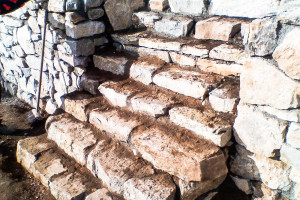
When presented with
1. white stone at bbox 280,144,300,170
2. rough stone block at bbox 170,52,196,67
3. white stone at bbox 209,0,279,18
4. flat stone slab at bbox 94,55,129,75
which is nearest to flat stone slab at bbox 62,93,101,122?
flat stone slab at bbox 94,55,129,75

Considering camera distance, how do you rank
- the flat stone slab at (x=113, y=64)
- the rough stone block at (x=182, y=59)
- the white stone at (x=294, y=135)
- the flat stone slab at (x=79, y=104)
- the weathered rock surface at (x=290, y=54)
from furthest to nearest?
the flat stone slab at (x=113, y=64) < the flat stone slab at (x=79, y=104) < the rough stone block at (x=182, y=59) < the white stone at (x=294, y=135) < the weathered rock surface at (x=290, y=54)

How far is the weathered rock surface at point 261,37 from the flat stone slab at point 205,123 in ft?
1.75

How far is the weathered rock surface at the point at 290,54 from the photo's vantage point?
1474 millimetres

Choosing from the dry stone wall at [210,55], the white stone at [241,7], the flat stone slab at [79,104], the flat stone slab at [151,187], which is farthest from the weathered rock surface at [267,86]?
the flat stone slab at [79,104]

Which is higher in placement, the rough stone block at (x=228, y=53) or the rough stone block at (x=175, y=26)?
the rough stone block at (x=175, y=26)

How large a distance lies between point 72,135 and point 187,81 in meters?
1.19

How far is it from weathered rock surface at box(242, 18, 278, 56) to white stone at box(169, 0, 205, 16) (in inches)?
40.2

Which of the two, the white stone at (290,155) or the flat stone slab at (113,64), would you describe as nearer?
the white stone at (290,155)

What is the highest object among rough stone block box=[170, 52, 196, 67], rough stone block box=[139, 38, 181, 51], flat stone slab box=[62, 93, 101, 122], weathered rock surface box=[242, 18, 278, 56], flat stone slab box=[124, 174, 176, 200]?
weathered rock surface box=[242, 18, 278, 56]

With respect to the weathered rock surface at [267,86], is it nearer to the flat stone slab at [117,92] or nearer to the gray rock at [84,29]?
the flat stone slab at [117,92]

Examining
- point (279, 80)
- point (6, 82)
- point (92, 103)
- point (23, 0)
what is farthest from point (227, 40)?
point (6, 82)

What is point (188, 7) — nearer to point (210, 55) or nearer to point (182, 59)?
point (182, 59)

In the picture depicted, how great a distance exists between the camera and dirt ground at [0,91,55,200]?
2.45 metres

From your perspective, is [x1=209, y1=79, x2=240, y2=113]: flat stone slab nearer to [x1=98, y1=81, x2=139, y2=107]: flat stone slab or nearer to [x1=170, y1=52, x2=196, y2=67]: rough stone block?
[x1=170, y1=52, x2=196, y2=67]: rough stone block
